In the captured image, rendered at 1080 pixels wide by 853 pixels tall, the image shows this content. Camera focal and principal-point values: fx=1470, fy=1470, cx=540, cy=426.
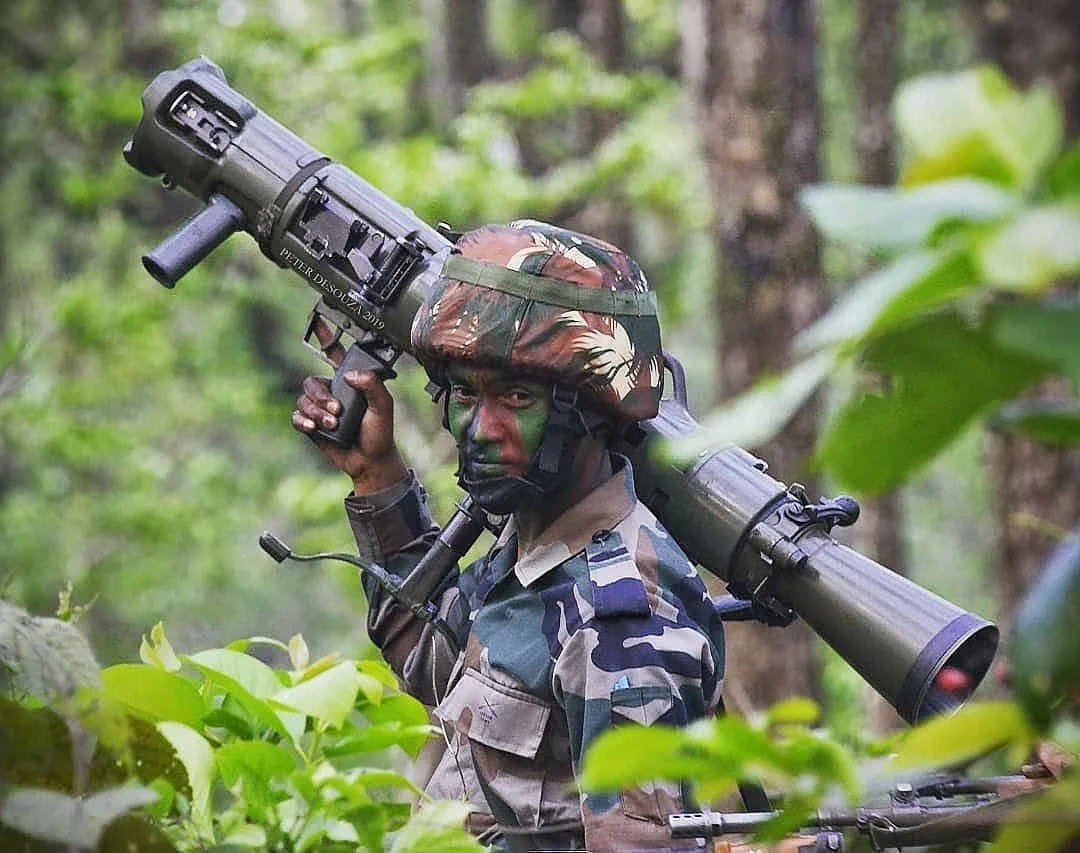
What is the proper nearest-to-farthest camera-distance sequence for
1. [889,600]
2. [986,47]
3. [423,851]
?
[423,851] → [889,600] → [986,47]

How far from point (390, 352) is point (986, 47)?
4.45m

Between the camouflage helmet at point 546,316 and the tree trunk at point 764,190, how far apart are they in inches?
142

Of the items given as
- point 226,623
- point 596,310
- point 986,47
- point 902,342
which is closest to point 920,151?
point 902,342

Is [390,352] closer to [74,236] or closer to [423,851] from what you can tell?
[423,851]

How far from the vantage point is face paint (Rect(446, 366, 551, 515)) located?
9.46ft

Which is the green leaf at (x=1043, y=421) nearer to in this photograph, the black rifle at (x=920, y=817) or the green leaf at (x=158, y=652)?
the black rifle at (x=920, y=817)

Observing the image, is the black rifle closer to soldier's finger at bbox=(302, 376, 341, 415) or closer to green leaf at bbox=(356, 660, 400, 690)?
green leaf at bbox=(356, 660, 400, 690)

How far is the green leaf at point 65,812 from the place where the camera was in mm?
1243

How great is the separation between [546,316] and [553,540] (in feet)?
1.58

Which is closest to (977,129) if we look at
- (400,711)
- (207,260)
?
(400,711)

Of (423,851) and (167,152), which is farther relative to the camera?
(167,152)

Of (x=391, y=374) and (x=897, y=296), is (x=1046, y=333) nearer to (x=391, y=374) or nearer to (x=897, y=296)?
(x=897, y=296)

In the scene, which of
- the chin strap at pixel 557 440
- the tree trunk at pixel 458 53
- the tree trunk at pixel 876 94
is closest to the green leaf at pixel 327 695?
the chin strap at pixel 557 440

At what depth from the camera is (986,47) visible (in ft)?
22.7
